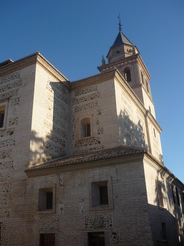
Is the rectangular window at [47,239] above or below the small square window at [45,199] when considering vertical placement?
below

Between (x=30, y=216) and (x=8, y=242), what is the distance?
4.46 feet

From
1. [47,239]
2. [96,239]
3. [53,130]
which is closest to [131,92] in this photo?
[53,130]

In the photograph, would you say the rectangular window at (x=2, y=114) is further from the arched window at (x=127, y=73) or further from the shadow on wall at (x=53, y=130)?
the arched window at (x=127, y=73)

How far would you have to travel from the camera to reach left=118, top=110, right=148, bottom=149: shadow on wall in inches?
534

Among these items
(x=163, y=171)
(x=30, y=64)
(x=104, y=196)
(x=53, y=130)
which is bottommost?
(x=104, y=196)

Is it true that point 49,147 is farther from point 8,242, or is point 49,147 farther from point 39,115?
point 8,242

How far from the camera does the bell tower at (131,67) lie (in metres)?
22.1

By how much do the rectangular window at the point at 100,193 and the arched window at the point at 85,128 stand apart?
4.60 meters

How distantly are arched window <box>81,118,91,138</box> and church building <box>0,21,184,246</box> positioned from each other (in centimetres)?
6

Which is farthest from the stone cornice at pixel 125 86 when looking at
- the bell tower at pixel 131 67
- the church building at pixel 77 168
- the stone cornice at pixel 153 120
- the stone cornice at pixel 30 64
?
the bell tower at pixel 131 67

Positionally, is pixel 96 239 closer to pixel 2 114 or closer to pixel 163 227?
pixel 163 227

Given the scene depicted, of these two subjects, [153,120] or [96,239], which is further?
[153,120]

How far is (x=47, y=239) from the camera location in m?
9.85

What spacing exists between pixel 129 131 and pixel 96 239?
7.17 m
